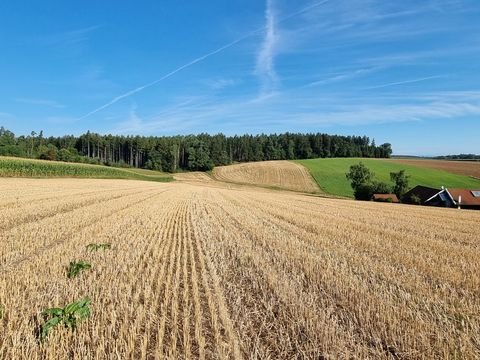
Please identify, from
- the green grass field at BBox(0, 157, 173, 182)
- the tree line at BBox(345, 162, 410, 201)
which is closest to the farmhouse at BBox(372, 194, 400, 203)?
the tree line at BBox(345, 162, 410, 201)

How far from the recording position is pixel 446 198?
58.4 meters

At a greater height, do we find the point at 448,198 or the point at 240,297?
the point at 240,297

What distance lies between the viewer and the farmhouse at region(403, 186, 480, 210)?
2244 inches

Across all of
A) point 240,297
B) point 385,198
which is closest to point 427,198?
point 385,198

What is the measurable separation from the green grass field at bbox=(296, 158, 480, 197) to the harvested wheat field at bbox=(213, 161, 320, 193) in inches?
123

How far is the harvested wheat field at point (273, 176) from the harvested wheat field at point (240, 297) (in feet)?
232

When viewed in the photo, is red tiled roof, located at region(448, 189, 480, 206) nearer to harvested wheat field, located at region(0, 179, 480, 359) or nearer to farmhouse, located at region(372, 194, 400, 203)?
farmhouse, located at region(372, 194, 400, 203)

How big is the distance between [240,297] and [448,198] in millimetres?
62244

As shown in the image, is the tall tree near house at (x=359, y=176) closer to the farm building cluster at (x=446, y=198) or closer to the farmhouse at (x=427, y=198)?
the farm building cluster at (x=446, y=198)

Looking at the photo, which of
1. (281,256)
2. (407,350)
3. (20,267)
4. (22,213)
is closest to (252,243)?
(281,256)

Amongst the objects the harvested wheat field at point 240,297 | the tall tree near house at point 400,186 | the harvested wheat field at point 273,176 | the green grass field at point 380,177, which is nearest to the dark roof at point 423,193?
the tall tree near house at point 400,186

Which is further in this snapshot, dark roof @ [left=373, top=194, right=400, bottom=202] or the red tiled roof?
dark roof @ [left=373, top=194, right=400, bottom=202]

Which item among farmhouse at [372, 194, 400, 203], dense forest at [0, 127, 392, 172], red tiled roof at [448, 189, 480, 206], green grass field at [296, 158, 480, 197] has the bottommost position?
farmhouse at [372, 194, 400, 203]

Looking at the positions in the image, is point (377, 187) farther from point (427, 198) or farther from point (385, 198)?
point (427, 198)
